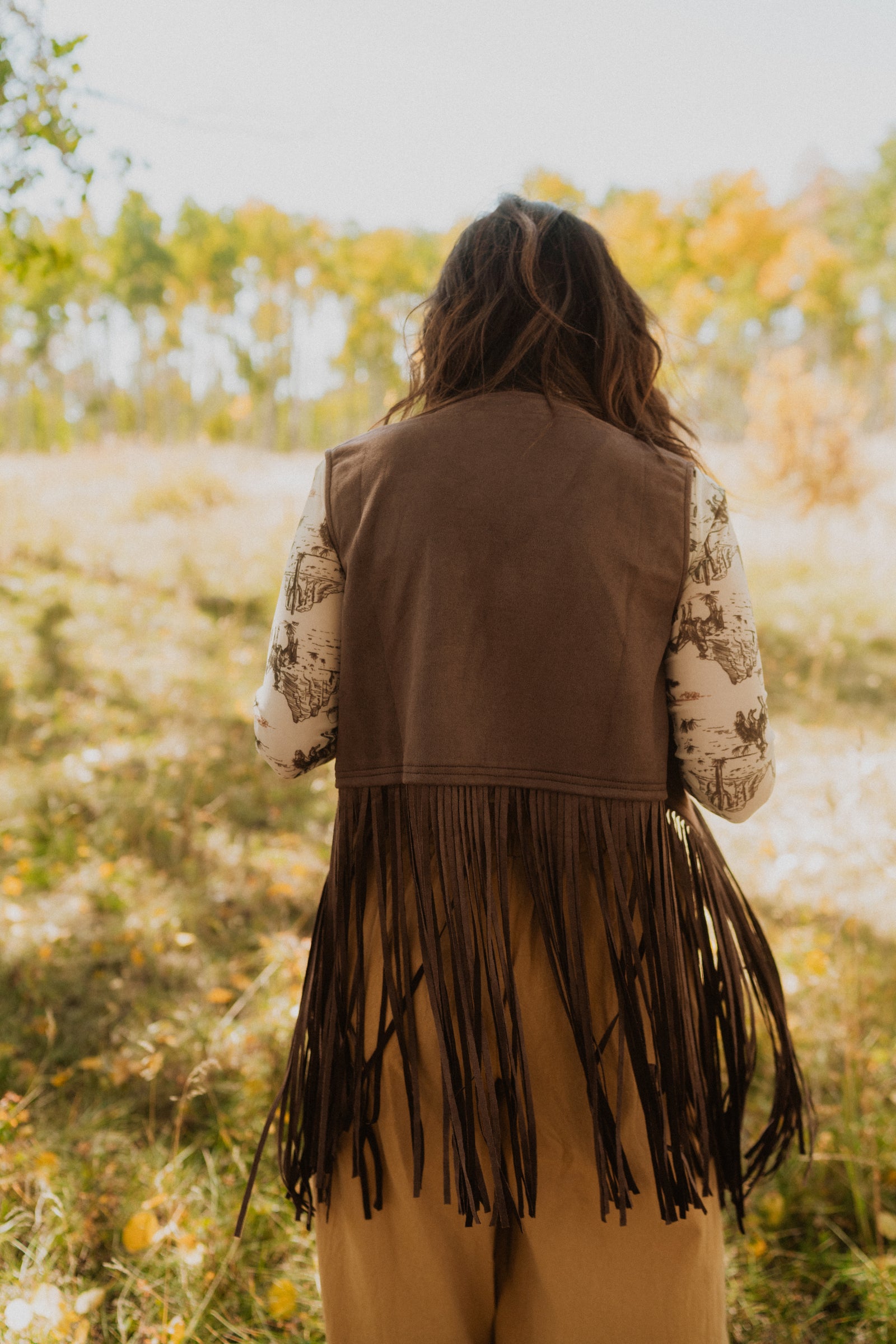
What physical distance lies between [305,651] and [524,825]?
0.39 metres

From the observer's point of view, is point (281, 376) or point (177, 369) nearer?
point (281, 376)

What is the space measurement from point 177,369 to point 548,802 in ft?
134

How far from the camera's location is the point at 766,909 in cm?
326

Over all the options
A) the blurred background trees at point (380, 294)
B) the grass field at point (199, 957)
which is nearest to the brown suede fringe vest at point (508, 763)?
the grass field at point (199, 957)

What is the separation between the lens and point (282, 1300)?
5.61ft

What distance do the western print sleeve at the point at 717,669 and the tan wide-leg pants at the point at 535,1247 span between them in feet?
0.94

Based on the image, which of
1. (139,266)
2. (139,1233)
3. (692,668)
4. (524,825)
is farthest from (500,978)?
(139,266)

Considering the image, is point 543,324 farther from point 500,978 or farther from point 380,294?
point 380,294

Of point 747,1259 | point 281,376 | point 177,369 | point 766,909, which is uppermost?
point 177,369

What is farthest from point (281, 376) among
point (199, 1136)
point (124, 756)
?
point (199, 1136)

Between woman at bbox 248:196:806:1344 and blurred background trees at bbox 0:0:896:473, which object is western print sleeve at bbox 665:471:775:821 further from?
blurred background trees at bbox 0:0:896:473

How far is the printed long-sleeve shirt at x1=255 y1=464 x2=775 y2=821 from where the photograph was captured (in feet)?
3.56

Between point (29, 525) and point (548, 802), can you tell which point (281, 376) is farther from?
point (548, 802)

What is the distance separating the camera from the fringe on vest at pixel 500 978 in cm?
106
